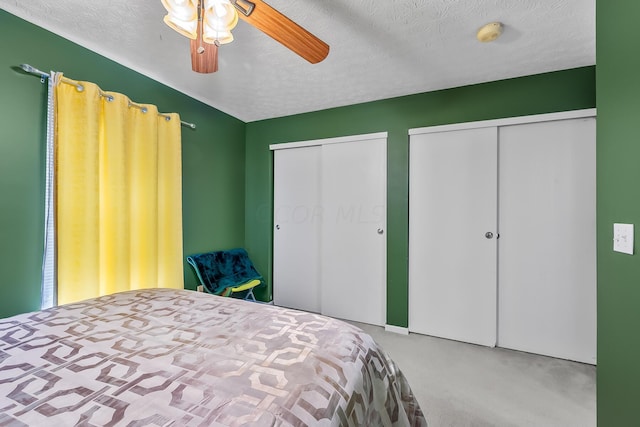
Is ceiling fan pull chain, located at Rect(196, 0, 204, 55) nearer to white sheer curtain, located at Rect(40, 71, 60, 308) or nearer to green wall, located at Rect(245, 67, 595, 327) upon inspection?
white sheer curtain, located at Rect(40, 71, 60, 308)

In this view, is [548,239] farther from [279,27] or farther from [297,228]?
[279,27]

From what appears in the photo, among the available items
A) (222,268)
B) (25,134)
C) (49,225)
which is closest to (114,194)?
(49,225)

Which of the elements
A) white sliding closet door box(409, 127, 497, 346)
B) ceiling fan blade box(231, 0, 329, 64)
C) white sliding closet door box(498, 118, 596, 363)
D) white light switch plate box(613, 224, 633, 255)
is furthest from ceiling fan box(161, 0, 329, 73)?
white sliding closet door box(498, 118, 596, 363)

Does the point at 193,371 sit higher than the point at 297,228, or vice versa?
the point at 297,228

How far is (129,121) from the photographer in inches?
83.4

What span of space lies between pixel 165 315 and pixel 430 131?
255 cm

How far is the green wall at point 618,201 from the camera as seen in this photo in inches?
36.4

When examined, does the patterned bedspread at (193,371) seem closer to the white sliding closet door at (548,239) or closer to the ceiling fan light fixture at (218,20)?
the ceiling fan light fixture at (218,20)

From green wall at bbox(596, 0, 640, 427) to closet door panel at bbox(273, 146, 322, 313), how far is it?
2.37 m

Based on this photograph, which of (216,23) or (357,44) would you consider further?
(357,44)

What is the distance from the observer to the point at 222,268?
2967 mm

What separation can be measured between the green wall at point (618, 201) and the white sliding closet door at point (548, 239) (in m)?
1.30

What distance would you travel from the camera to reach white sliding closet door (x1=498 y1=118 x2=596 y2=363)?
217 cm

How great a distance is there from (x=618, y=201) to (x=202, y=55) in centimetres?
179
